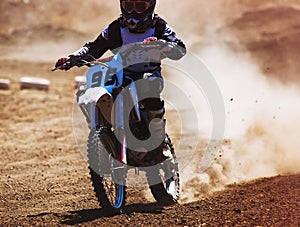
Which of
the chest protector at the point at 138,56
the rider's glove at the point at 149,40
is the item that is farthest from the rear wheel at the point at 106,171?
the rider's glove at the point at 149,40

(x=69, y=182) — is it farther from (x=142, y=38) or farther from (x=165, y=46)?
(x=165, y=46)

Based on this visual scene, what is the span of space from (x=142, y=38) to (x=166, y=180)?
5.45 feet

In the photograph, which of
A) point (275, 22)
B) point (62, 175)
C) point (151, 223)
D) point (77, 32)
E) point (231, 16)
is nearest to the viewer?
point (151, 223)

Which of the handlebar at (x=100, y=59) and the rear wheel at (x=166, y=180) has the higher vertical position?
the handlebar at (x=100, y=59)

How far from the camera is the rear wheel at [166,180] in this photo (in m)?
7.00

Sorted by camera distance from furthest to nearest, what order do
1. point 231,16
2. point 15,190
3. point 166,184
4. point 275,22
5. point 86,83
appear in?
1. point 231,16
2. point 275,22
3. point 15,190
4. point 166,184
5. point 86,83

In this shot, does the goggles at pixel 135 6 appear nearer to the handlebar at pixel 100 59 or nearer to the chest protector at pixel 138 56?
the chest protector at pixel 138 56

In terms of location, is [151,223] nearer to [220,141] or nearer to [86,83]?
[86,83]

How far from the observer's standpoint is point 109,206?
5957mm

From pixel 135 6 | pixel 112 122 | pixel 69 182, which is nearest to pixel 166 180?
pixel 112 122

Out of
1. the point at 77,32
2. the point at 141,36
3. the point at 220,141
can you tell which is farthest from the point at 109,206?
the point at 77,32

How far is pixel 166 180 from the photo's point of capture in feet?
23.6

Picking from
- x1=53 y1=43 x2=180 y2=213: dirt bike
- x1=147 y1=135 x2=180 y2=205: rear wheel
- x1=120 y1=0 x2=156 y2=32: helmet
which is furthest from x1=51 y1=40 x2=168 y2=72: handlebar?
x1=147 y1=135 x2=180 y2=205: rear wheel

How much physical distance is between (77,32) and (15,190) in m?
18.8
